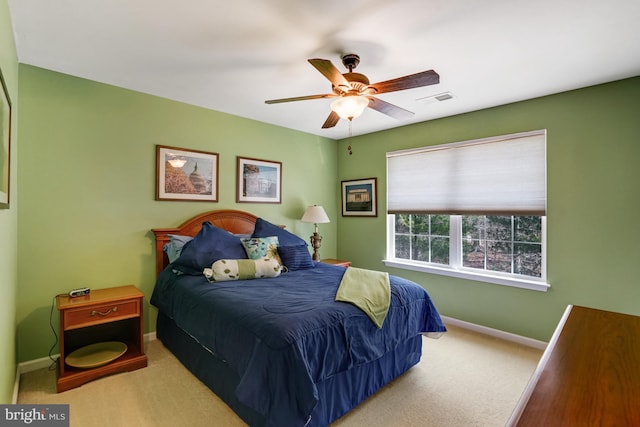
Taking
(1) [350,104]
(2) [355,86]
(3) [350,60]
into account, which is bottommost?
(1) [350,104]

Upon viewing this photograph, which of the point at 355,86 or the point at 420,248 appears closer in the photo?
the point at 355,86

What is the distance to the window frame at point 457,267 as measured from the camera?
124 inches

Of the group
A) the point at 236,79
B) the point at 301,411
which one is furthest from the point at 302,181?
the point at 301,411

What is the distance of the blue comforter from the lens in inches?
63.7

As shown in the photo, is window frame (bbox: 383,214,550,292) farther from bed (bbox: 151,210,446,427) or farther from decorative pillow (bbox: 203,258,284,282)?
decorative pillow (bbox: 203,258,284,282)

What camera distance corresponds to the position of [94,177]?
286cm

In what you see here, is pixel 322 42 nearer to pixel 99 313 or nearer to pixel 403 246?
pixel 99 313

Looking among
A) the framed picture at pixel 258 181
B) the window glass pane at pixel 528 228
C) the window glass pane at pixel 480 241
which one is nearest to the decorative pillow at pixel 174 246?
Result: the framed picture at pixel 258 181

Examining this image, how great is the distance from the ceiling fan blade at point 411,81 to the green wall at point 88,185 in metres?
2.27

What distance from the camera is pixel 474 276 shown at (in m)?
3.54

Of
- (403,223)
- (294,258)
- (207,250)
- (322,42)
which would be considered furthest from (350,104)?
(403,223)

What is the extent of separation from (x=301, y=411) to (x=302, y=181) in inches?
132

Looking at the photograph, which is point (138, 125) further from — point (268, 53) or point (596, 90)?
point (596, 90)

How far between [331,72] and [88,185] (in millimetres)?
2454
